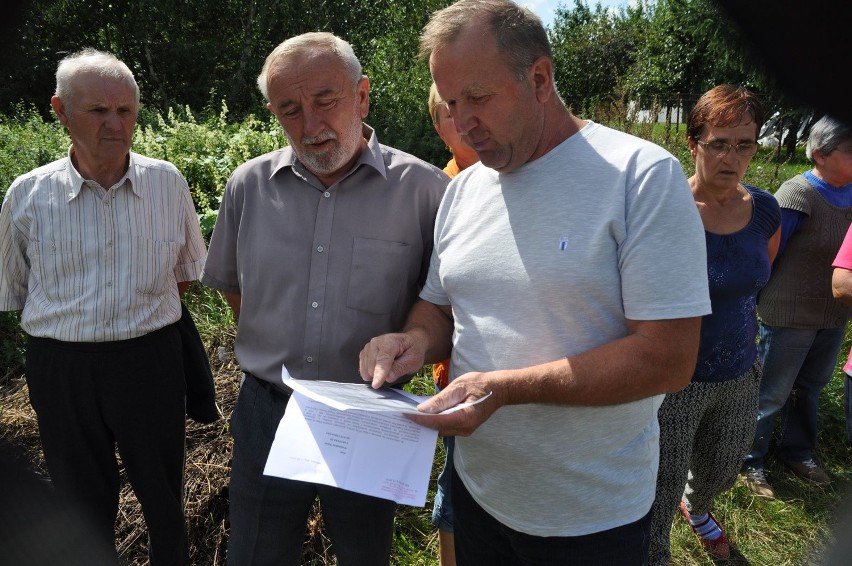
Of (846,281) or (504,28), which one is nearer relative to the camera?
(504,28)

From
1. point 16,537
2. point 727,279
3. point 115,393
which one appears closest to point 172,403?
point 115,393

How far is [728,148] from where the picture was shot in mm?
2471

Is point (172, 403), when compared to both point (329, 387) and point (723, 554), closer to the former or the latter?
point (329, 387)

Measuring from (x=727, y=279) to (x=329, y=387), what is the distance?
1.56 meters

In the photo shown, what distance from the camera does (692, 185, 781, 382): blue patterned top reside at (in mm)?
2457

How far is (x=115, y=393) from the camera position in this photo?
254 centimetres

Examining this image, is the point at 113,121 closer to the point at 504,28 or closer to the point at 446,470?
the point at 504,28

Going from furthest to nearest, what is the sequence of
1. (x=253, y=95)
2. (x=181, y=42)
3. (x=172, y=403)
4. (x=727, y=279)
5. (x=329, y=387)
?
(x=253, y=95) < (x=181, y=42) < (x=172, y=403) < (x=727, y=279) < (x=329, y=387)

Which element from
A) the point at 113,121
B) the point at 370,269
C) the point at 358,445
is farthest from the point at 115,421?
the point at 358,445

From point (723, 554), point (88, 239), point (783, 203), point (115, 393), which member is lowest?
point (723, 554)

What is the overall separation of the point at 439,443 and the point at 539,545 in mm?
2011

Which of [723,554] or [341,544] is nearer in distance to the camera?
[341,544]

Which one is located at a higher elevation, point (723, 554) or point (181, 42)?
point (181, 42)

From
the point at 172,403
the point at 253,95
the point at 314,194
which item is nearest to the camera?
the point at 314,194
